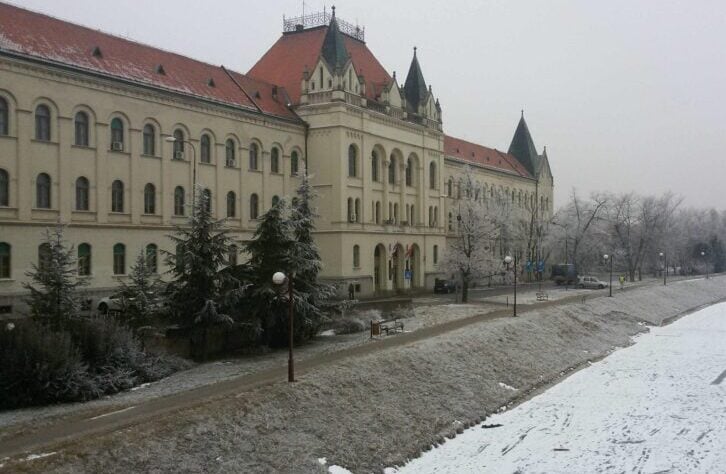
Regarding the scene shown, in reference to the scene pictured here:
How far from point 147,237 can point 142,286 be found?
Answer: 15937 mm

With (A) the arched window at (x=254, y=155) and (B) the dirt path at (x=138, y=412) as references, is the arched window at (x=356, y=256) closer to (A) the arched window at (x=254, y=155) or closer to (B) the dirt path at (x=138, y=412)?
(A) the arched window at (x=254, y=155)

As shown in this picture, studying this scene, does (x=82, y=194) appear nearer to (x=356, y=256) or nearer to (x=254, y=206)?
(x=254, y=206)

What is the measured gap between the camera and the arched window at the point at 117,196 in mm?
42594

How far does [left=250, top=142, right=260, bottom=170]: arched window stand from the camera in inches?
2064

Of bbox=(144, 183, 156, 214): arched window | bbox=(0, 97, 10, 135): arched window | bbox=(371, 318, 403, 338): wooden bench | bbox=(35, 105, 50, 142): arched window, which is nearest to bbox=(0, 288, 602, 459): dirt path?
bbox=(371, 318, 403, 338): wooden bench

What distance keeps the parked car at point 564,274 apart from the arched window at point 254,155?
38.7 m

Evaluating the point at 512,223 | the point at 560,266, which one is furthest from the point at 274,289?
the point at 560,266

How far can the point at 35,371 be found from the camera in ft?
68.3

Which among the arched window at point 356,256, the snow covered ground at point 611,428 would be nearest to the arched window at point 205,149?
the arched window at point 356,256

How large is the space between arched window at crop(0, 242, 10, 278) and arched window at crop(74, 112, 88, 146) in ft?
23.1

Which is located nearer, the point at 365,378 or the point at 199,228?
the point at 365,378

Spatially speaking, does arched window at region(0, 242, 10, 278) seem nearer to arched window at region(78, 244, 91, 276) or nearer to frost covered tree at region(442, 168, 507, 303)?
arched window at region(78, 244, 91, 276)

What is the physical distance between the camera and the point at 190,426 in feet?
60.2

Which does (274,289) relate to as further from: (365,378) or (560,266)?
(560,266)
